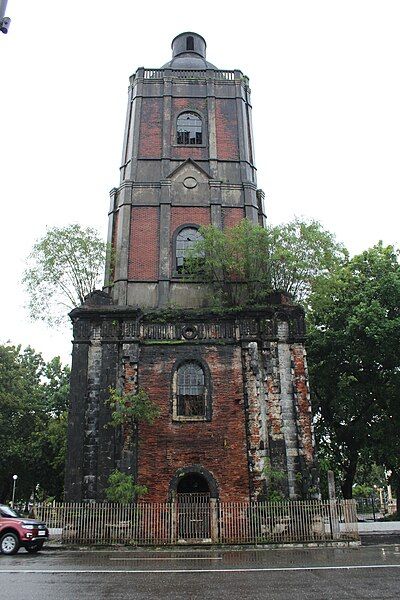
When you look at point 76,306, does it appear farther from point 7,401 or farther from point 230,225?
point 7,401

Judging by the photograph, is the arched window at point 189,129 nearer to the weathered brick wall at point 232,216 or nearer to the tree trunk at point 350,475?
the weathered brick wall at point 232,216

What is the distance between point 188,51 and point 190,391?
64.7ft

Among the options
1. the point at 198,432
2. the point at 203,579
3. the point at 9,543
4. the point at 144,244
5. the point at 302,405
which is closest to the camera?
the point at 203,579

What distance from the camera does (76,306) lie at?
21922mm

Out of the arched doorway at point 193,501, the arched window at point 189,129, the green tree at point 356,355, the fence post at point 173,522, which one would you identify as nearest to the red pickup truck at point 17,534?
the fence post at point 173,522

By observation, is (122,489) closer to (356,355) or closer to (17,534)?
(17,534)

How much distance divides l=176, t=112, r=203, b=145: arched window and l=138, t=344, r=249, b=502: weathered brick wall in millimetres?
10653

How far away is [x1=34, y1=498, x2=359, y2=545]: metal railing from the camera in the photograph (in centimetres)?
1712

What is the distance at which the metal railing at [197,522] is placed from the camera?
56.2 ft

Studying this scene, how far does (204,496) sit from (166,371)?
14.6 ft

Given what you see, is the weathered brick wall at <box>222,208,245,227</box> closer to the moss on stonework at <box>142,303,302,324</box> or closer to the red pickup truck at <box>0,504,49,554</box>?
the moss on stonework at <box>142,303,302,324</box>

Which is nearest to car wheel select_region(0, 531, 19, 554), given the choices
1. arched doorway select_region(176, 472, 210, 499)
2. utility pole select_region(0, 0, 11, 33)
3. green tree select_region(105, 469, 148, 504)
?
green tree select_region(105, 469, 148, 504)

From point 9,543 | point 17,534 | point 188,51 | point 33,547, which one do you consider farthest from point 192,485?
point 188,51

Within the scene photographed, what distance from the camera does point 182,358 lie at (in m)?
20.2
